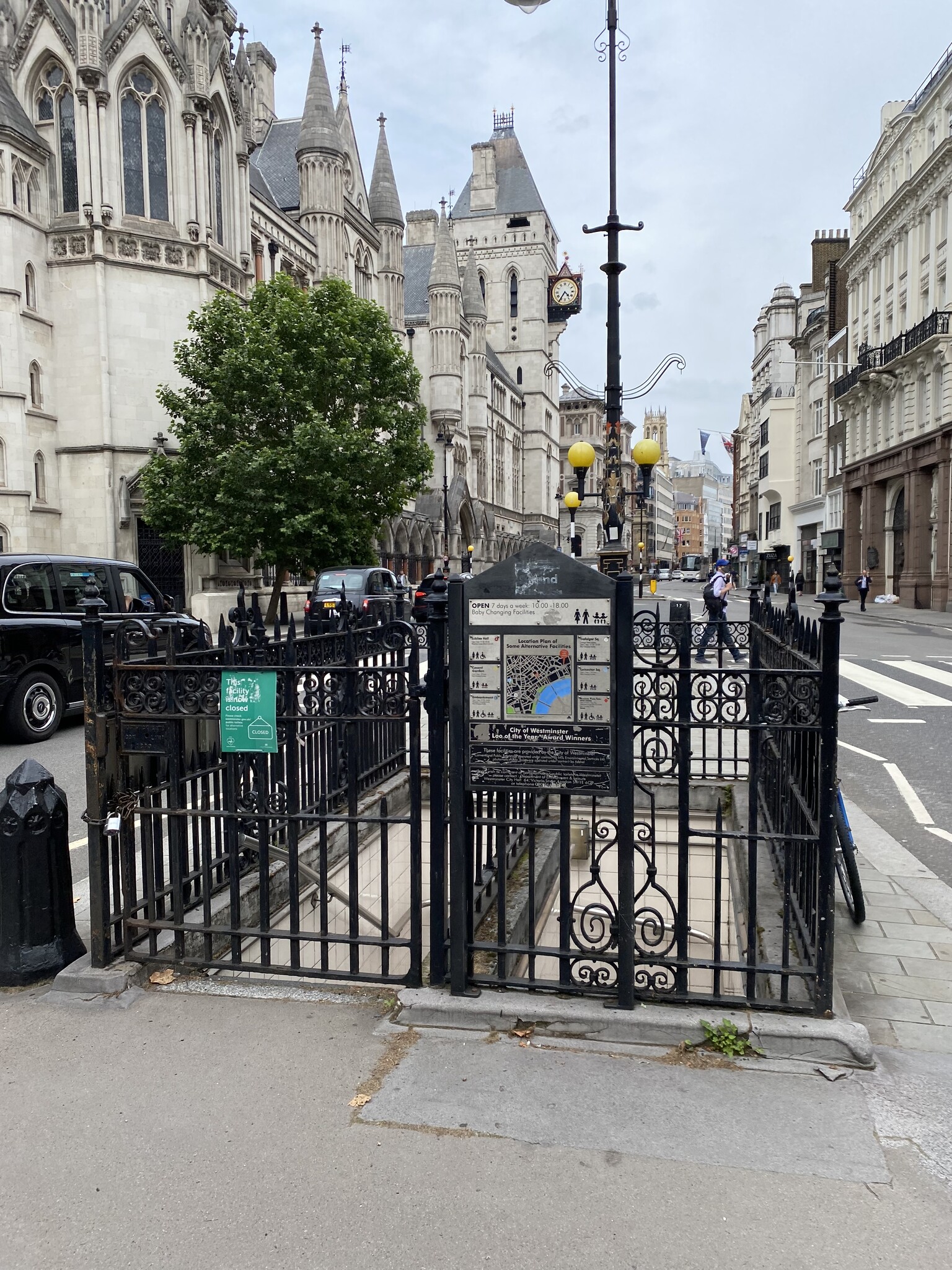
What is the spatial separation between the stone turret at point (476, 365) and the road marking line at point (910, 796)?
67346mm

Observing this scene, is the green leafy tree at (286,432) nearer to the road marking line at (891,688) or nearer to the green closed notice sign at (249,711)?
the road marking line at (891,688)

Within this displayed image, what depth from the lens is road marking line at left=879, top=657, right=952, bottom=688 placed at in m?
15.0

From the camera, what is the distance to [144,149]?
29125 millimetres

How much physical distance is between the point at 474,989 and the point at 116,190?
31.5 metres

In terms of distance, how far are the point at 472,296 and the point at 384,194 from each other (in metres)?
22.7

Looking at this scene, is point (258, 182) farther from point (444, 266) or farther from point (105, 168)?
point (444, 266)

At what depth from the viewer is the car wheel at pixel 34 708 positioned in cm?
1023

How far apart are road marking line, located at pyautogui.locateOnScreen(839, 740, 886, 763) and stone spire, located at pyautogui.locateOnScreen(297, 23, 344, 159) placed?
39.9 m

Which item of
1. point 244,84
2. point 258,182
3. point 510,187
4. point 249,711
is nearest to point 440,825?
point 249,711

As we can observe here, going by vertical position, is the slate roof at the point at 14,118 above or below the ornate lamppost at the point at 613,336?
above

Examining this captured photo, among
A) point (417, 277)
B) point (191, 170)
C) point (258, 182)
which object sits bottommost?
point (191, 170)

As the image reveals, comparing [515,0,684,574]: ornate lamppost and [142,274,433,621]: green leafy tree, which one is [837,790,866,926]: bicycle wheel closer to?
[515,0,684,574]: ornate lamppost

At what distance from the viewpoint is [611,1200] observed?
2725 mm

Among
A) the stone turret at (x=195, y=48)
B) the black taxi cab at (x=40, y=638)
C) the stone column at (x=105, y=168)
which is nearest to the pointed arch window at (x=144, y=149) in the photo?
the stone column at (x=105, y=168)
